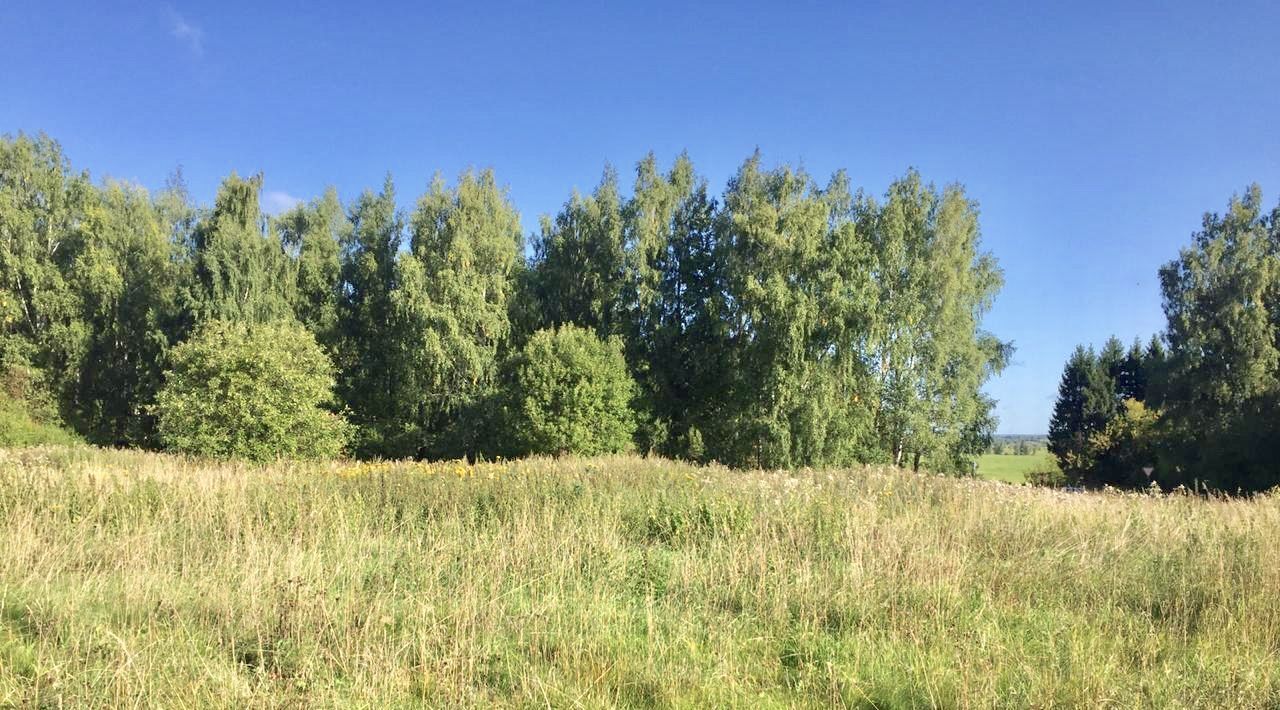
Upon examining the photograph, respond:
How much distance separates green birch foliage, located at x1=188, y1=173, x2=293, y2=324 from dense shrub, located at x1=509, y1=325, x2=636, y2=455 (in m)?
13.7

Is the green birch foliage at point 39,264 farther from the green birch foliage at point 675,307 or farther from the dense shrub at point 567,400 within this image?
the green birch foliage at point 675,307

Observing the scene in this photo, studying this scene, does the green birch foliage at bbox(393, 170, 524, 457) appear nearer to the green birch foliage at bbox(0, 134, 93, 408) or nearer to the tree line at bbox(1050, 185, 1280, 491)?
the green birch foliage at bbox(0, 134, 93, 408)

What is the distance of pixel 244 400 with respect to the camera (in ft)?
69.2

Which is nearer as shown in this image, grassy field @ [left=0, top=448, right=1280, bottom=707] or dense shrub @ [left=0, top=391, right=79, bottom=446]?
grassy field @ [left=0, top=448, right=1280, bottom=707]

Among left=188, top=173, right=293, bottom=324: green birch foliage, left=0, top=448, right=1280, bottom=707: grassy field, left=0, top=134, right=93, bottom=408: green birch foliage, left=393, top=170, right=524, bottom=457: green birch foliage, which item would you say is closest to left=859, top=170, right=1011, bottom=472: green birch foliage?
left=393, top=170, right=524, bottom=457: green birch foliage

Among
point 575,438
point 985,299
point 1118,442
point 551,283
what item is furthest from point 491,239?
point 1118,442

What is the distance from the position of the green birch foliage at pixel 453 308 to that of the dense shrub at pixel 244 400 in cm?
583

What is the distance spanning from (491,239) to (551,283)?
342 centimetres

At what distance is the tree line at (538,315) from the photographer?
25.5m

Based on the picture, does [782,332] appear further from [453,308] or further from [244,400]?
[244,400]

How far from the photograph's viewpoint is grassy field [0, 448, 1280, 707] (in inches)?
137

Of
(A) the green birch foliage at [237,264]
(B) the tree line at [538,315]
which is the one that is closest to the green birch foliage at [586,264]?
(B) the tree line at [538,315]

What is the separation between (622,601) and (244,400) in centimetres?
2045

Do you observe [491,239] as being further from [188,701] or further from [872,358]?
[188,701]
